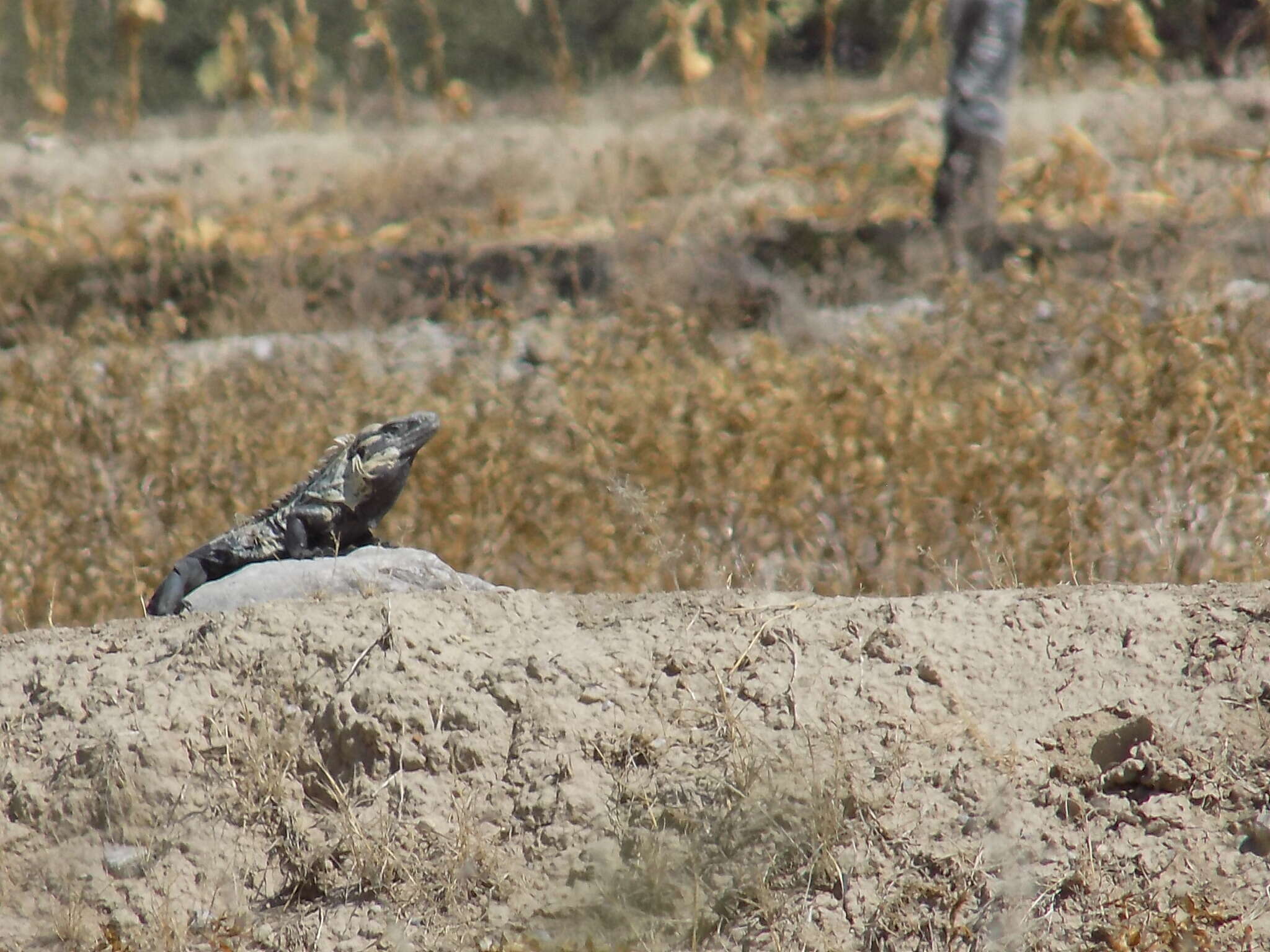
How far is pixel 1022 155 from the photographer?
11.8m

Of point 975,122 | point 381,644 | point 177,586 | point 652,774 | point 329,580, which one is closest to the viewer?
point 652,774

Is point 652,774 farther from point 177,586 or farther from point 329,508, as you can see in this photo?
point 177,586

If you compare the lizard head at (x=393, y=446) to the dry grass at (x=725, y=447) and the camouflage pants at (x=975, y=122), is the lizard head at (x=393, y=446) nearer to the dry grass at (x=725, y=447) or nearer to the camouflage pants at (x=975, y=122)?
the dry grass at (x=725, y=447)

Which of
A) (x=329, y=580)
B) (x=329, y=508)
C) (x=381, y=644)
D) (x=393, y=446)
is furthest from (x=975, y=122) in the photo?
(x=381, y=644)

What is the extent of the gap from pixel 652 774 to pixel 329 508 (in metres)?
1.50

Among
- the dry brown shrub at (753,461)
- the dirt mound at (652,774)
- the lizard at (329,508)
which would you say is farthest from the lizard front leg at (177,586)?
the dry brown shrub at (753,461)

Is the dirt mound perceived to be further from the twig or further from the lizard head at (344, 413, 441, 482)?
the lizard head at (344, 413, 441, 482)

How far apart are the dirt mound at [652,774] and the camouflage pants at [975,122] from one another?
16.9ft

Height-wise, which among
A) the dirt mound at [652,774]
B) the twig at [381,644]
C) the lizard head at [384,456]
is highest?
the lizard head at [384,456]

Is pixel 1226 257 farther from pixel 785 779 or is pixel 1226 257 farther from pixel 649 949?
pixel 649 949

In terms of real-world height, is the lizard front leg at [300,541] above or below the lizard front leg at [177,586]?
above

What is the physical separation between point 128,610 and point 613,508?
1.90m

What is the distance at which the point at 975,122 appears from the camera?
29.4ft

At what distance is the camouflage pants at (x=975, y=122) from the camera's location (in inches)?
335
